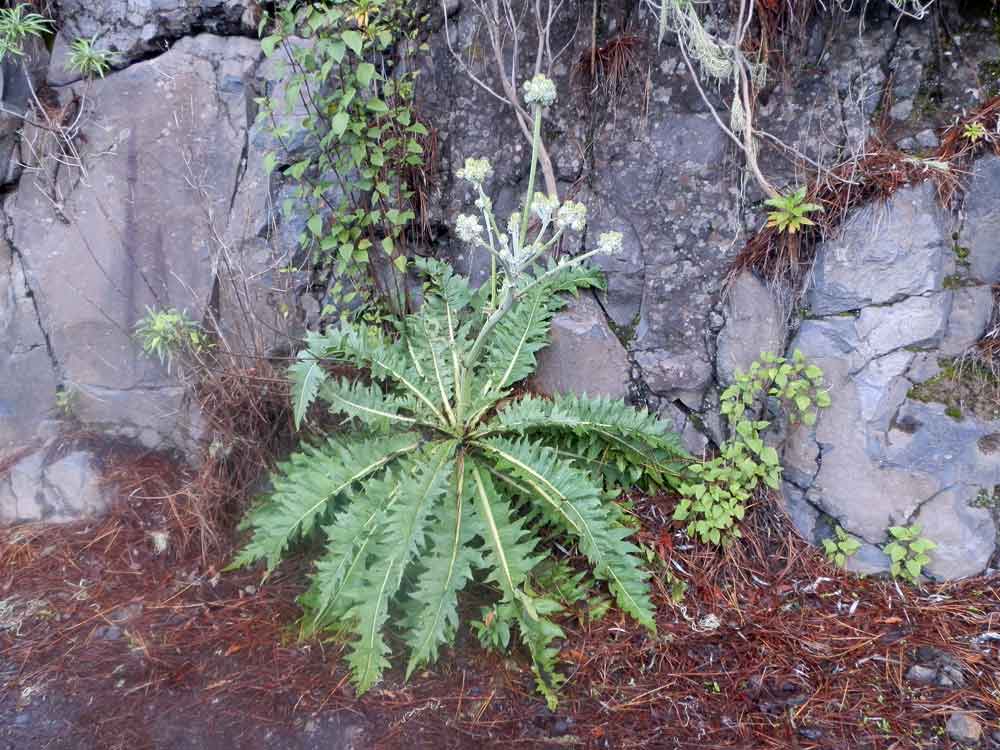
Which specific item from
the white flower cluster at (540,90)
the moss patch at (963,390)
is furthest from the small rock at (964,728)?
the white flower cluster at (540,90)

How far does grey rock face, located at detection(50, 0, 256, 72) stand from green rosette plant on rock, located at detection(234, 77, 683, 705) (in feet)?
6.22

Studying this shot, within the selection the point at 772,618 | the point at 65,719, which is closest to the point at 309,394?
the point at 65,719

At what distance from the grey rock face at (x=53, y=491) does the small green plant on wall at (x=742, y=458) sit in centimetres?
296

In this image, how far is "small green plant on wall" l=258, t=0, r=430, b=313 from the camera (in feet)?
11.2

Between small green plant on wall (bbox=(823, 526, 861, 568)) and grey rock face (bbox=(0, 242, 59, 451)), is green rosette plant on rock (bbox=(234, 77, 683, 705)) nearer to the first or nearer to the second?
small green plant on wall (bbox=(823, 526, 861, 568))

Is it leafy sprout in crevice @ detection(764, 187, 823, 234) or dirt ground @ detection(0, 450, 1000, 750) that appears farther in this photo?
leafy sprout in crevice @ detection(764, 187, 823, 234)

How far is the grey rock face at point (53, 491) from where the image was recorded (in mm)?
3641

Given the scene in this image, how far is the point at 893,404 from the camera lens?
2.91 metres

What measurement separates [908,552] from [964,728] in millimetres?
733

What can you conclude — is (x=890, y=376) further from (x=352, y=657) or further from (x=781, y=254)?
(x=352, y=657)

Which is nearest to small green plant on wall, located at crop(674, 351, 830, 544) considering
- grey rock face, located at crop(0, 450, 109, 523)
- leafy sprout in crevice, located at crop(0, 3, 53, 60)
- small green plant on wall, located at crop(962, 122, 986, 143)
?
small green plant on wall, located at crop(962, 122, 986, 143)

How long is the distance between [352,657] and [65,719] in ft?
3.58

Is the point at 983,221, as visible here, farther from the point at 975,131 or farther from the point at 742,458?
the point at 742,458

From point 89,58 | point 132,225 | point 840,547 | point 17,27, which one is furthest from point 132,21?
point 840,547
